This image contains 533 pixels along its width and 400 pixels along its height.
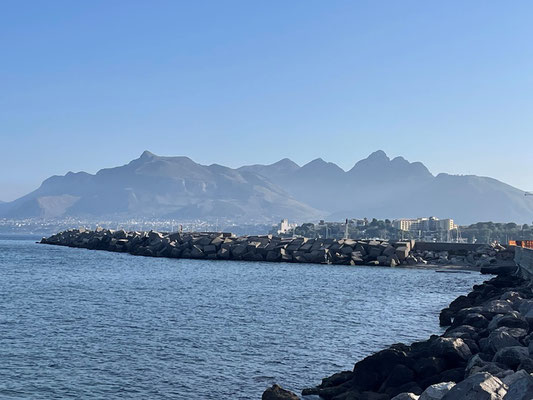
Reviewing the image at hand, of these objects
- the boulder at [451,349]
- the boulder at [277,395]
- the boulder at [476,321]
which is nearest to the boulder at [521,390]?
the boulder at [277,395]

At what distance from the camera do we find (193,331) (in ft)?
83.3

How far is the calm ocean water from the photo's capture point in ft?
57.7

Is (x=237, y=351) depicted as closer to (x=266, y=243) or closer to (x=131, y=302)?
(x=131, y=302)

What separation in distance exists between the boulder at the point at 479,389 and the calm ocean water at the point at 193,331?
661 centimetres

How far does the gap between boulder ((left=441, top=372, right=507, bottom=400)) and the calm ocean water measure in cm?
661

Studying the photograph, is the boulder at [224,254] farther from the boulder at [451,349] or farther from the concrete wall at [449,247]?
the boulder at [451,349]

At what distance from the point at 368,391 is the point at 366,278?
39730 mm

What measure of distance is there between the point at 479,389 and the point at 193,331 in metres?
16.0

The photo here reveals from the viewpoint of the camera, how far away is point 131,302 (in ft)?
115

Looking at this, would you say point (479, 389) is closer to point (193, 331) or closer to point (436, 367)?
point (436, 367)

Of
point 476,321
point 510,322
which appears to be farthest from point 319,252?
point 510,322

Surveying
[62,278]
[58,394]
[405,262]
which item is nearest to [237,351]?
[58,394]

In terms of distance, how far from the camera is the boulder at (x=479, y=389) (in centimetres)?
1062

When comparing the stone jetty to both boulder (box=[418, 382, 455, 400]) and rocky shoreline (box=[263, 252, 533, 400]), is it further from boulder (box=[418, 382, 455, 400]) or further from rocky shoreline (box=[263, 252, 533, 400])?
boulder (box=[418, 382, 455, 400])
